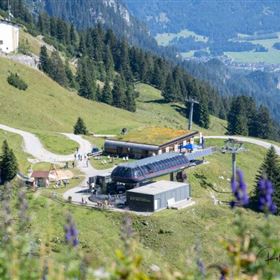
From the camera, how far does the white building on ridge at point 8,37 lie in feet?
352

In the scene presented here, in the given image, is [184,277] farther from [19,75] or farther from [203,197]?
[19,75]

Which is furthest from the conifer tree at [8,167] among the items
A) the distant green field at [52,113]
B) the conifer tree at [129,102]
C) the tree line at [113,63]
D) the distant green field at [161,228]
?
the tree line at [113,63]

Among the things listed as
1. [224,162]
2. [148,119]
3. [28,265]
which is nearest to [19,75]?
[148,119]

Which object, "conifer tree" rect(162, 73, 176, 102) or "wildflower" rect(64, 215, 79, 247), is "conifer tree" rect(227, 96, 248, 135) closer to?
"conifer tree" rect(162, 73, 176, 102)

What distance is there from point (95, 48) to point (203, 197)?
9689cm

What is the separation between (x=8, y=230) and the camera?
27.3 ft

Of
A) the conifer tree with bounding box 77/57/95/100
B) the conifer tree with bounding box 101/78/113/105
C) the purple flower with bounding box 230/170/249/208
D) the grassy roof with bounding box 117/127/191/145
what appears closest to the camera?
the purple flower with bounding box 230/170/249/208

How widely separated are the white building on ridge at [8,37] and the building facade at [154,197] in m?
59.3

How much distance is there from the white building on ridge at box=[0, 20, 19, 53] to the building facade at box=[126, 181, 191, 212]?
59.3 metres

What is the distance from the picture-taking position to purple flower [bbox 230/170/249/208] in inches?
297

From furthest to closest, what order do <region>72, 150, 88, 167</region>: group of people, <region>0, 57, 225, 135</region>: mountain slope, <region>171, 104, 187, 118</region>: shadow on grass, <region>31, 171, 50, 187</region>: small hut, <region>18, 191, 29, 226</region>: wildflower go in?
<region>171, 104, 187, 118</region>: shadow on grass → <region>0, 57, 225, 135</region>: mountain slope → <region>72, 150, 88, 167</region>: group of people → <region>31, 171, 50, 187</region>: small hut → <region>18, 191, 29, 226</region>: wildflower

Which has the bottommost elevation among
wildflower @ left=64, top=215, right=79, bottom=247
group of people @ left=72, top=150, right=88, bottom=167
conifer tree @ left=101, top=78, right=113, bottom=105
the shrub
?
conifer tree @ left=101, top=78, right=113, bottom=105

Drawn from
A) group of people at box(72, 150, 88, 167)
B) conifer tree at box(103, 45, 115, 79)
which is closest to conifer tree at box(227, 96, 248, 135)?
conifer tree at box(103, 45, 115, 79)

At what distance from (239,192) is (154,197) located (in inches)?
1738
